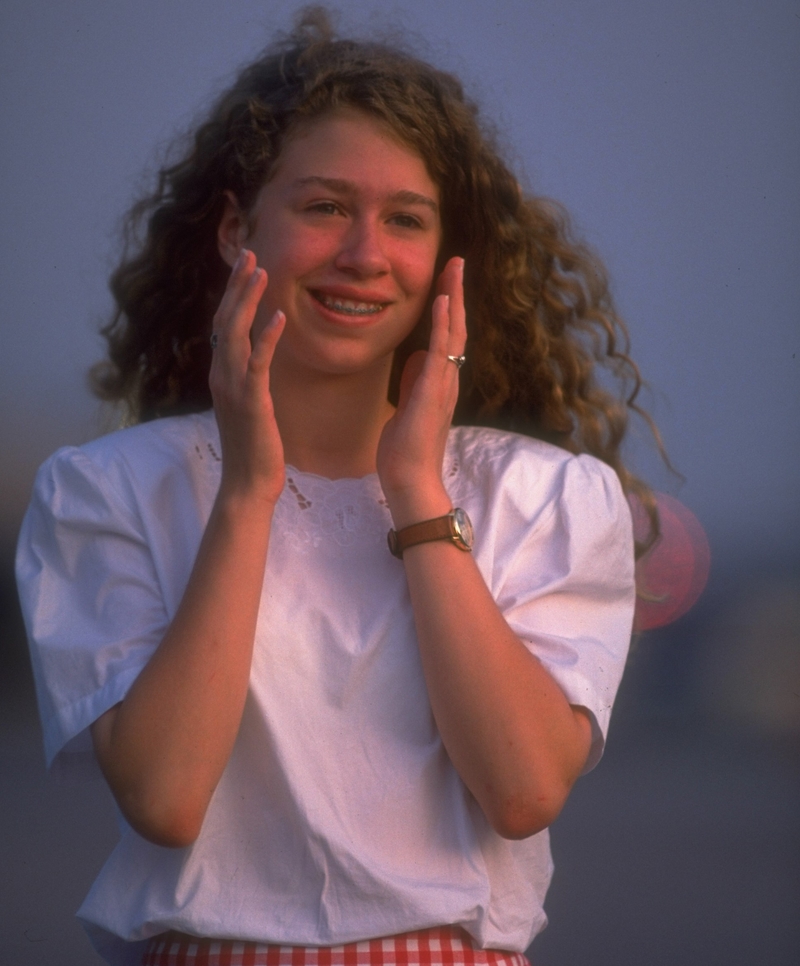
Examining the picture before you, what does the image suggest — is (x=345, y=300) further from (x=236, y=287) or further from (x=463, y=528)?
(x=463, y=528)

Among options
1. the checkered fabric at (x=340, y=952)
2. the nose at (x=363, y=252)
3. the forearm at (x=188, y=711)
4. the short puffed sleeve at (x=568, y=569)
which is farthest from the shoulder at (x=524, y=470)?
the checkered fabric at (x=340, y=952)

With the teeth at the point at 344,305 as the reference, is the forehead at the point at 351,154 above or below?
above

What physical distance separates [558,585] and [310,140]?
75 cm

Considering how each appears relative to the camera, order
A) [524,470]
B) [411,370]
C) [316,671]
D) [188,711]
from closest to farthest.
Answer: [188,711] → [316,671] → [524,470] → [411,370]

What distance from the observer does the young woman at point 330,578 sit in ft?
4.76

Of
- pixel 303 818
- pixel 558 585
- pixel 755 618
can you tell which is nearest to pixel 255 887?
pixel 303 818

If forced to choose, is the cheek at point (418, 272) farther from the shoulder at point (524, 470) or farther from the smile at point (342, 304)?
the shoulder at point (524, 470)

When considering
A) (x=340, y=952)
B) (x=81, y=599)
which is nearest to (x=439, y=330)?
(x=81, y=599)

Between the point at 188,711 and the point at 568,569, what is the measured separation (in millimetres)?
574

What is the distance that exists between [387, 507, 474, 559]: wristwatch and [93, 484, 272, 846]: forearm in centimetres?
22

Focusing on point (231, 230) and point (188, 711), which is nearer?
point (188, 711)

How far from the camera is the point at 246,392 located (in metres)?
1.59

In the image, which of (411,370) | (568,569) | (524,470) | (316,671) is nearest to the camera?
(316,671)

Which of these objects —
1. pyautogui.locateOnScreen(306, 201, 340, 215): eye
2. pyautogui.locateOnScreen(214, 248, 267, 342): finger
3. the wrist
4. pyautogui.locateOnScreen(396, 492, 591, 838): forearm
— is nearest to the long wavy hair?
pyautogui.locateOnScreen(306, 201, 340, 215): eye
